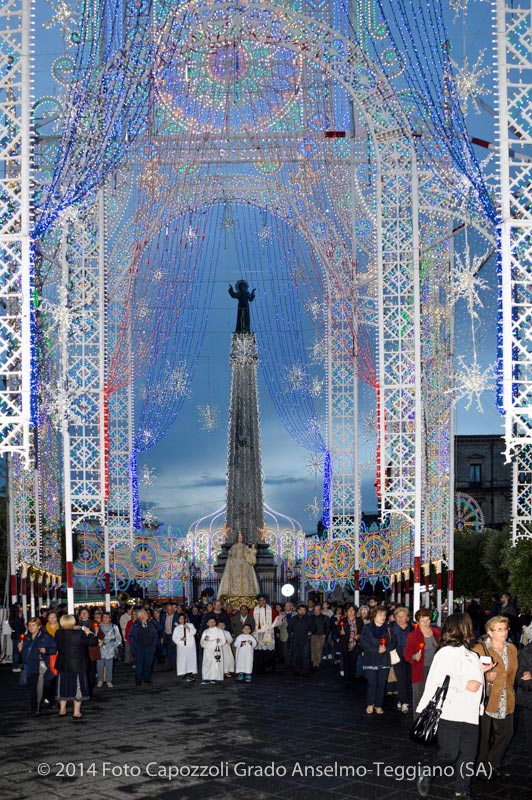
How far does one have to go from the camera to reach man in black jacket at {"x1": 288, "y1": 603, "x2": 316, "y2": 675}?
1964 centimetres

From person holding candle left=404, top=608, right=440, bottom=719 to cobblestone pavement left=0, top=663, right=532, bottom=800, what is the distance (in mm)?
550

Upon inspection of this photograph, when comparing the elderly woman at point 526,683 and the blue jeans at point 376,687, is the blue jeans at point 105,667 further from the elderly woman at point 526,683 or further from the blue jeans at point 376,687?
the elderly woman at point 526,683

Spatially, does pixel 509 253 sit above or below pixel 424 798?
above

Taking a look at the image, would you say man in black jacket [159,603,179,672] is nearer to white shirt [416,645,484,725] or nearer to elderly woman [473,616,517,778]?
elderly woman [473,616,517,778]

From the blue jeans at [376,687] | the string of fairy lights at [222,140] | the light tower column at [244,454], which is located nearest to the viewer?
the blue jeans at [376,687]

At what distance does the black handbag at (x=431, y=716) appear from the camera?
7672 mm

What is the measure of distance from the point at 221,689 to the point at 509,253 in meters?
9.19

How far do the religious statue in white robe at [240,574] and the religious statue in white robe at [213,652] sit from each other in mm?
15144

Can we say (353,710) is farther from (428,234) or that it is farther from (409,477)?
(428,234)

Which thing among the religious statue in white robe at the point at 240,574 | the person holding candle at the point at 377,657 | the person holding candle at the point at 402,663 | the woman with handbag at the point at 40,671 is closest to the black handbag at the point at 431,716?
the person holding candle at the point at 377,657

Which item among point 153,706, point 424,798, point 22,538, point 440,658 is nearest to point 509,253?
point 440,658

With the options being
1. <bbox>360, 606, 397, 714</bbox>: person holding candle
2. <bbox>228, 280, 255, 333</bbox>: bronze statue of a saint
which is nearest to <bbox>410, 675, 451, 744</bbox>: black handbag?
<bbox>360, 606, 397, 714</bbox>: person holding candle

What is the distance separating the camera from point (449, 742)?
765 centimetres

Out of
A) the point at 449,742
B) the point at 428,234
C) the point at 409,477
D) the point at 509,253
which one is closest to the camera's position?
the point at 449,742
